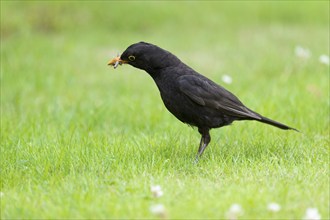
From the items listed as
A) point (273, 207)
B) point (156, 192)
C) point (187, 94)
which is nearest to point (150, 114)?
point (187, 94)

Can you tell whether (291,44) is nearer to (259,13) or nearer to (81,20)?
(259,13)

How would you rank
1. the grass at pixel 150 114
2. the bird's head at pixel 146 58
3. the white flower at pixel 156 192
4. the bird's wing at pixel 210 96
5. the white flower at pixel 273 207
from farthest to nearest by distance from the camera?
→ 1. the bird's head at pixel 146 58
2. the bird's wing at pixel 210 96
3. the grass at pixel 150 114
4. the white flower at pixel 156 192
5. the white flower at pixel 273 207

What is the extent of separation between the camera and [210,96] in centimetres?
604

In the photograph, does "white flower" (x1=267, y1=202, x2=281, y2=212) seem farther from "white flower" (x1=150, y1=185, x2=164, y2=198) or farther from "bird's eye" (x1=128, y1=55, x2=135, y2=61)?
"bird's eye" (x1=128, y1=55, x2=135, y2=61)

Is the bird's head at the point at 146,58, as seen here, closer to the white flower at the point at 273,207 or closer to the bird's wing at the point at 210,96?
the bird's wing at the point at 210,96

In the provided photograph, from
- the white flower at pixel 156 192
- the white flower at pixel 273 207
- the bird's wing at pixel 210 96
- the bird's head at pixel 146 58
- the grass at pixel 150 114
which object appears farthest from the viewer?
the bird's head at pixel 146 58

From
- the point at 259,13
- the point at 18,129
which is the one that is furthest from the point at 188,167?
the point at 259,13

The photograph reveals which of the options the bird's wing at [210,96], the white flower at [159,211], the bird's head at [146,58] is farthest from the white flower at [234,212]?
the bird's head at [146,58]

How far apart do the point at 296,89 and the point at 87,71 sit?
4.54 m

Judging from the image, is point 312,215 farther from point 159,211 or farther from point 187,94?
point 187,94

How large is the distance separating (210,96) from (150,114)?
7.82 ft

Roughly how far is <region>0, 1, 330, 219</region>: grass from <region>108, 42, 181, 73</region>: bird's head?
0.78 meters

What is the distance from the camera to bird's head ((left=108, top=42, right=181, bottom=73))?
603cm

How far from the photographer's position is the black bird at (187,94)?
234 inches
